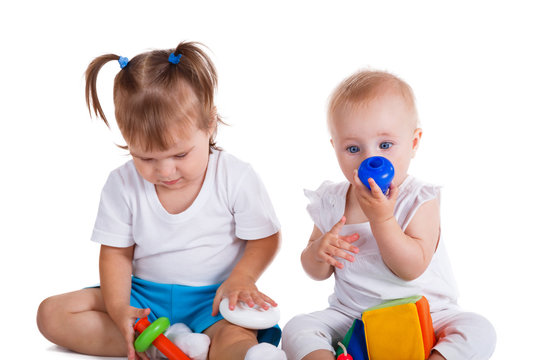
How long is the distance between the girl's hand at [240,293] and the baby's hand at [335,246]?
0.17 metres

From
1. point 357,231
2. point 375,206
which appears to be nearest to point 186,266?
point 357,231

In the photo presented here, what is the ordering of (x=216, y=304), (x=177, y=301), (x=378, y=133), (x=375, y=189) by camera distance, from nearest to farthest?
(x=375, y=189)
(x=378, y=133)
(x=216, y=304)
(x=177, y=301)

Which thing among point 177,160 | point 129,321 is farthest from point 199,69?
point 129,321

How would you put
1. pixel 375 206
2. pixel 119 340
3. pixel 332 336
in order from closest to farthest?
1. pixel 375 206
2. pixel 332 336
3. pixel 119 340

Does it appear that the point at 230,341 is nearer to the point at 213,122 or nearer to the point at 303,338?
the point at 303,338

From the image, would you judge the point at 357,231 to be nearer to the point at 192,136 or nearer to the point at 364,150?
the point at 364,150

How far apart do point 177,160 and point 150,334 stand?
43 centimetres

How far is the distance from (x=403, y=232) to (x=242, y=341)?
17.8 inches

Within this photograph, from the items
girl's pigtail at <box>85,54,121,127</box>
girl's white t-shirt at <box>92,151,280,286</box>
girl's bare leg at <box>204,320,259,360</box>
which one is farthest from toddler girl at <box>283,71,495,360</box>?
girl's pigtail at <box>85,54,121,127</box>

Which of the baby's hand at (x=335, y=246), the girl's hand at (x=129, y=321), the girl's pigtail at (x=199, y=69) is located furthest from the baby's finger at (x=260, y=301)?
the girl's pigtail at (x=199, y=69)

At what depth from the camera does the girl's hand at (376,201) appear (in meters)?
1.51

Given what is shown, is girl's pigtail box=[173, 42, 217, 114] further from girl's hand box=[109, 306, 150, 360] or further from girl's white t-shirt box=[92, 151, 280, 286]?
girl's hand box=[109, 306, 150, 360]

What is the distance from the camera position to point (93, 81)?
176 centimetres

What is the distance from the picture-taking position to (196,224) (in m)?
1.84
